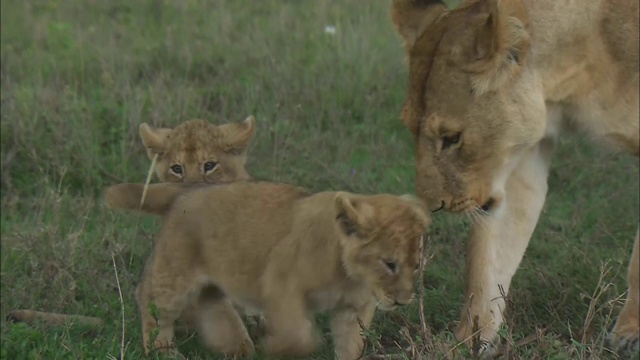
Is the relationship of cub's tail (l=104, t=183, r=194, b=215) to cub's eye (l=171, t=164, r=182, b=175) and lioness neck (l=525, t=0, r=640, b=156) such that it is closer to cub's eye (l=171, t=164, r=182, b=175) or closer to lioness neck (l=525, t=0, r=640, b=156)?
cub's eye (l=171, t=164, r=182, b=175)

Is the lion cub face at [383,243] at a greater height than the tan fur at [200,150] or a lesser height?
greater

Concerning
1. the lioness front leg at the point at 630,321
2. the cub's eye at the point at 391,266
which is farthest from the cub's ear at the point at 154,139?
the lioness front leg at the point at 630,321

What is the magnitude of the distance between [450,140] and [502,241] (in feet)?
2.31

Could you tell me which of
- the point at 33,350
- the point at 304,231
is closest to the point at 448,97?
the point at 304,231

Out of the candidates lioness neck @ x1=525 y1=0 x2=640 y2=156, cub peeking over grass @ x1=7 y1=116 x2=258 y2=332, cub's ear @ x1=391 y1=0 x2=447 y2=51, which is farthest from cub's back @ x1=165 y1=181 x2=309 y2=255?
lioness neck @ x1=525 y1=0 x2=640 y2=156

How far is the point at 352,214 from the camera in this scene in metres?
3.58

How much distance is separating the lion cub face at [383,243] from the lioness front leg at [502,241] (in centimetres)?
71

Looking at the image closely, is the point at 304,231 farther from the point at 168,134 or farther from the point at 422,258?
the point at 168,134

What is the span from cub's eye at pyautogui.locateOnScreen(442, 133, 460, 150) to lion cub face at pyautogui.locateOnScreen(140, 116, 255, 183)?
52.8 inches

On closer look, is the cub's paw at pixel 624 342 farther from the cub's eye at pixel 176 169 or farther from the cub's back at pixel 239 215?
the cub's eye at pixel 176 169

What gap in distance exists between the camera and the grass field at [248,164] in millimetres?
4473

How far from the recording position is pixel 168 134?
5246 mm

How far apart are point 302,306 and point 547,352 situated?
0.72m

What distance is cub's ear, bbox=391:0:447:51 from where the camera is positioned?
4191 mm
